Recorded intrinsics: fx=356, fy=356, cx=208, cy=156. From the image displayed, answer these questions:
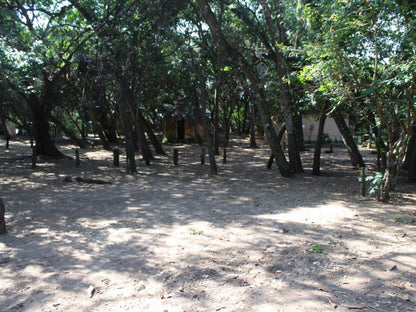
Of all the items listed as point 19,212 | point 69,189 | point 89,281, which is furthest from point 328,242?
point 69,189

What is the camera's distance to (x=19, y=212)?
7816mm

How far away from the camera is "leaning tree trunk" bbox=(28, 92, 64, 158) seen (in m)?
16.6

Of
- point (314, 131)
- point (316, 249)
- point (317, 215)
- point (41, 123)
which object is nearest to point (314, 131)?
point (314, 131)

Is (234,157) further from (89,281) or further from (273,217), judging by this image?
(89,281)

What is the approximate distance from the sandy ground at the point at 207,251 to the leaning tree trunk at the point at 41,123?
7.15m

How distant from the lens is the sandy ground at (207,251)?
3689 mm

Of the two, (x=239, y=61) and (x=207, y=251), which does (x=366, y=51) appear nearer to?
(x=239, y=61)

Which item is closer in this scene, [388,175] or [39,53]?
[388,175]

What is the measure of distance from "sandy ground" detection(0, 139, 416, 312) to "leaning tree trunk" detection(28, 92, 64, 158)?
715 centimetres

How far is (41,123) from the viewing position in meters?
17.0

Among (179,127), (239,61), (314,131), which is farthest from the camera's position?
(179,127)

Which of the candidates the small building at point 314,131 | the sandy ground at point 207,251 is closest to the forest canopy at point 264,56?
the sandy ground at point 207,251

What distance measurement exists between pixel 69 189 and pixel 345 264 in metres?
8.64

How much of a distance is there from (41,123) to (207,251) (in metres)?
14.6
